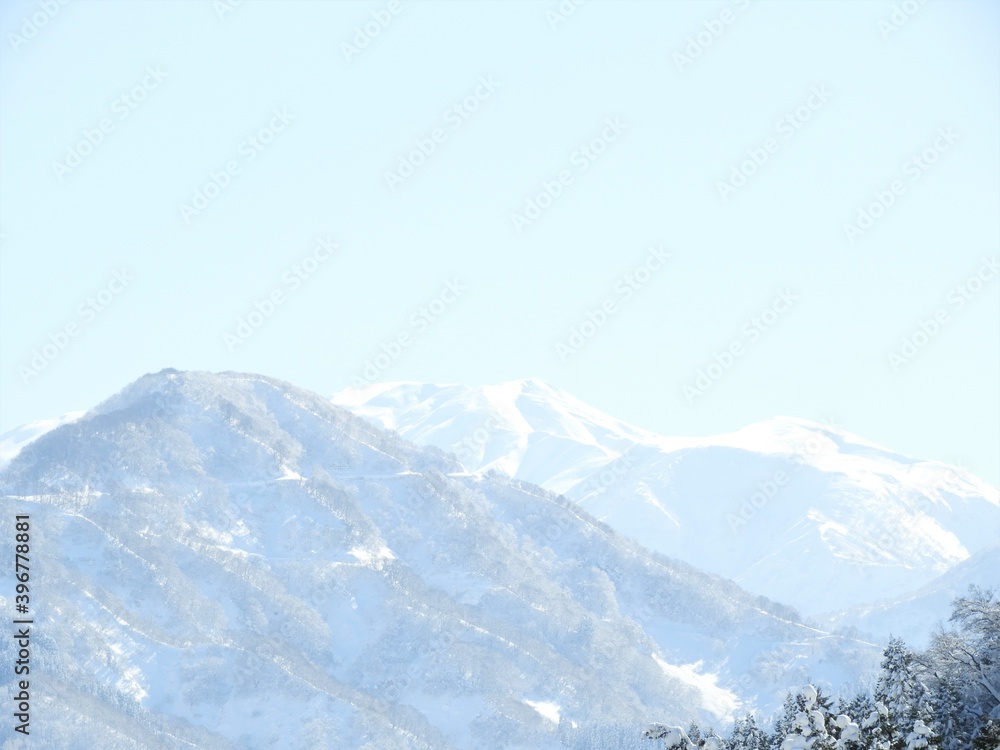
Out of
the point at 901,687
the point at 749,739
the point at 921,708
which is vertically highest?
the point at 901,687

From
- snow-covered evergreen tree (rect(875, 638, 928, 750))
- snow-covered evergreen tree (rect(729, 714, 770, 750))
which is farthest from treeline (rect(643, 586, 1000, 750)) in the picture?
snow-covered evergreen tree (rect(729, 714, 770, 750))

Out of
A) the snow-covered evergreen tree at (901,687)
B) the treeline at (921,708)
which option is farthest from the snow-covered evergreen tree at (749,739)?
the snow-covered evergreen tree at (901,687)

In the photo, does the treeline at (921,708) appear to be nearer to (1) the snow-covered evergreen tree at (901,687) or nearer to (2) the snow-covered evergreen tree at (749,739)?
(1) the snow-covered evergreen tree at (901,687)

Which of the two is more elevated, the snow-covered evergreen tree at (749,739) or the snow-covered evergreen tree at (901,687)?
the snow-covered evergreen tree at (901,687)

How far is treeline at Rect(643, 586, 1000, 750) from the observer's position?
67.4 metres

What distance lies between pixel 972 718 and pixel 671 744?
33.4 metres

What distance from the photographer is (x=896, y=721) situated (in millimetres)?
83625

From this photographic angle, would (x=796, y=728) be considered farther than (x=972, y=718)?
No

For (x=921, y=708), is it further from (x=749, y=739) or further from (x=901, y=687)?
(x=749, y=739)

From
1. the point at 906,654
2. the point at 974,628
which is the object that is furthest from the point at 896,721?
the point at 974,628

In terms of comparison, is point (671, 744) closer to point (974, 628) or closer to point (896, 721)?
point (896, 721)

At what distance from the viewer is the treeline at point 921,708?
6744cm

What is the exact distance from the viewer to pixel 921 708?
287 feet

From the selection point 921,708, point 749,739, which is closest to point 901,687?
point 921,708
